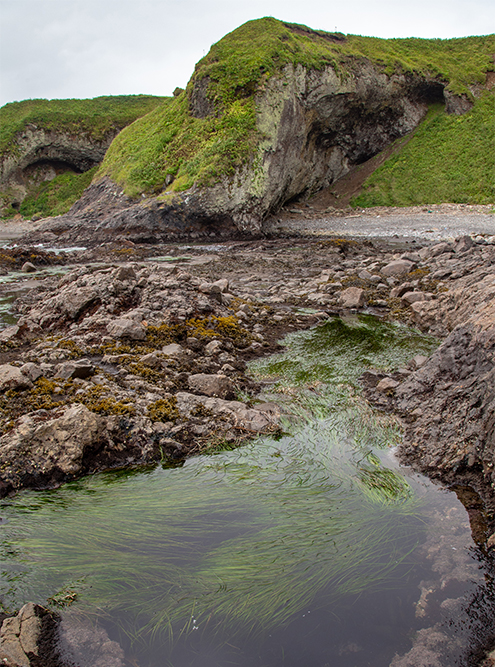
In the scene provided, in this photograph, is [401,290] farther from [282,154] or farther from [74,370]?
[282,154]

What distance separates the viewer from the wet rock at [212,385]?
6.80 metres

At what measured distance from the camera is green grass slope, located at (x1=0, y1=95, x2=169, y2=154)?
179 feet

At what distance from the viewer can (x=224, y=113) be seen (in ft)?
112

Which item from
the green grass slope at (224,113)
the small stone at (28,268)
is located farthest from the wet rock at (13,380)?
the green grass slope at (224,113)

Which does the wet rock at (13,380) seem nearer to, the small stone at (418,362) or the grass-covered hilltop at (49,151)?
the small stone at (418,362)

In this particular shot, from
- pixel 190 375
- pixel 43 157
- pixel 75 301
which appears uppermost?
pixel 43 157

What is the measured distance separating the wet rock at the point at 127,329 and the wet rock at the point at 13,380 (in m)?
2.26

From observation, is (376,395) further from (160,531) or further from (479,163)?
(479,163)

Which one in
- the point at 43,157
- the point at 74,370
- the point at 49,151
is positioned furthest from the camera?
the point at 49,151

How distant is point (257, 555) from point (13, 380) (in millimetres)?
4488

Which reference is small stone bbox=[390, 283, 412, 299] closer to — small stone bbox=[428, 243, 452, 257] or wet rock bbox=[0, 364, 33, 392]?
small stone bbox=[428, 243, 452, 257]

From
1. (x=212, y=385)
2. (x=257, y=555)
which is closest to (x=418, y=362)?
(x=212, y=385)

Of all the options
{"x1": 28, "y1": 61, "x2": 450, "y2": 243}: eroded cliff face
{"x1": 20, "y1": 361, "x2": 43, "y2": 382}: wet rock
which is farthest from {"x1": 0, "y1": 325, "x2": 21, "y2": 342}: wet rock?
{"x1": 28, "y1": 61, "x2": 450, "y2": 243}: eroded cliff face

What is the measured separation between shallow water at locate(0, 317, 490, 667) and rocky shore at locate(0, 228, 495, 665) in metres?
0.37
